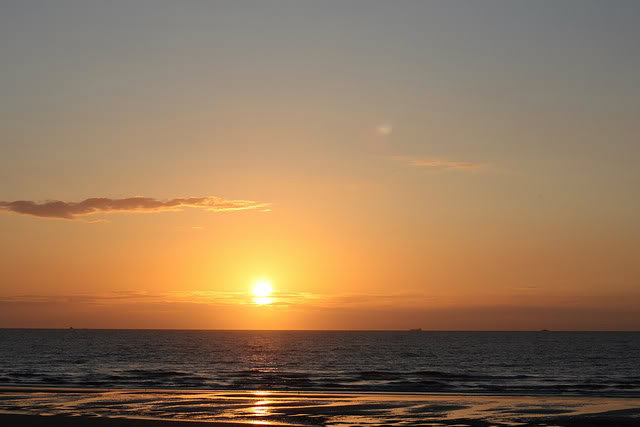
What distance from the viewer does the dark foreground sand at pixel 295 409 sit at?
36.8m

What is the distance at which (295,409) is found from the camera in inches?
1683

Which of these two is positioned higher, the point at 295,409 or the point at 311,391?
the point at 295,409

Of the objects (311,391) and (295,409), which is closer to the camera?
(295,409)

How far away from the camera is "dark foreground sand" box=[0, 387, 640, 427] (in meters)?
36.8

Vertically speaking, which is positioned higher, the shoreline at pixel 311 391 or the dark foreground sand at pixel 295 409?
the dark foreground sand at pixel 295 409

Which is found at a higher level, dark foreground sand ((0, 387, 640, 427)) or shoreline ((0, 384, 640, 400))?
dark foreground sand ((0, 387, 640, 427))

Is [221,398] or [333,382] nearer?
[221,398]

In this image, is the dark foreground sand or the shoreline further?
the shoreline

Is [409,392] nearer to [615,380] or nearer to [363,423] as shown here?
[363,423]

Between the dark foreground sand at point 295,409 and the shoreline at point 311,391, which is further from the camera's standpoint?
the shoreline at point 311,391

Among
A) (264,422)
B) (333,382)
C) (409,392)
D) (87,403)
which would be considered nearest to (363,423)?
(264,422)

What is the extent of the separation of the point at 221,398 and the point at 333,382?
21.4 meters

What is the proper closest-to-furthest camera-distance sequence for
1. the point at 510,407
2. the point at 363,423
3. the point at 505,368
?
the point at 363,423 < the point at 510,407 < the point at 505,368

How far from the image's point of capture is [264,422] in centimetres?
3691
